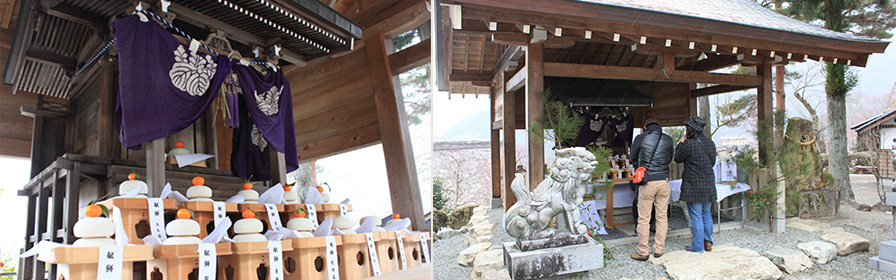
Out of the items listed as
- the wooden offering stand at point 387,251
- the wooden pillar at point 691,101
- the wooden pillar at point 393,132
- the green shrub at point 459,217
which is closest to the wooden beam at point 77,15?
the wooden offering stand at point 387,251

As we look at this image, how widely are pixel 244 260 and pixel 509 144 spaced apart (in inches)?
158

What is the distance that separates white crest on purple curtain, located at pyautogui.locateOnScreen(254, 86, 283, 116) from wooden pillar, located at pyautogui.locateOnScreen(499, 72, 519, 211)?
9.47 ft

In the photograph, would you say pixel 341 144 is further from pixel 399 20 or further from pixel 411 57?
pixel 399 20

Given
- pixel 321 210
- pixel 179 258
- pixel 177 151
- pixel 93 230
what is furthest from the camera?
pixel 321 210

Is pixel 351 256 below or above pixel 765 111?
below

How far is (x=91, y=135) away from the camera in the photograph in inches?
118

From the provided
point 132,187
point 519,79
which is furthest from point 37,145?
point 519,79

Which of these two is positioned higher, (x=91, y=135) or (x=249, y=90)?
(x=249, y=90)

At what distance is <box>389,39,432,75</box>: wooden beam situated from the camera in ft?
14.4

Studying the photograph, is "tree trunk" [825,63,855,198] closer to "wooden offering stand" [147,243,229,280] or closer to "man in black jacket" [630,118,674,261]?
"man in black jacket" [630,118,674,261]

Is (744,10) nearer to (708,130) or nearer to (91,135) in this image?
(708,130)

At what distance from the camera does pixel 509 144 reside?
571 cm

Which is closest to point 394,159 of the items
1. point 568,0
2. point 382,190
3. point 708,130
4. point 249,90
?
point 382,190

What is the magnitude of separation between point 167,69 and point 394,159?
7.25 feet
